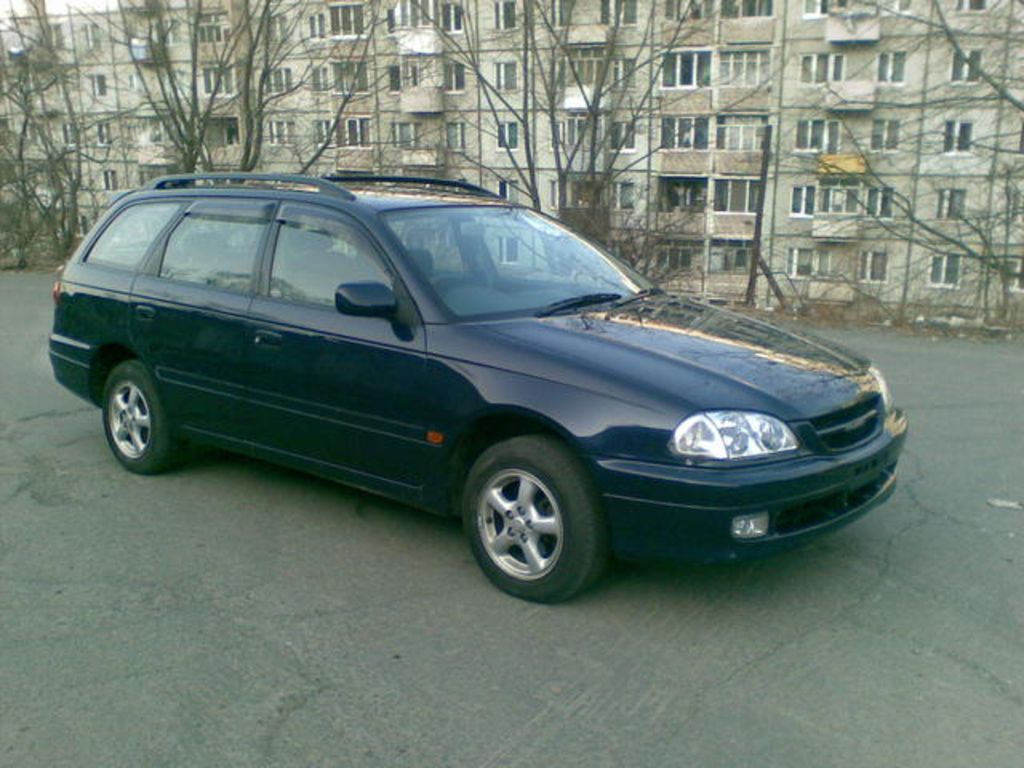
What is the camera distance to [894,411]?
4.37 m

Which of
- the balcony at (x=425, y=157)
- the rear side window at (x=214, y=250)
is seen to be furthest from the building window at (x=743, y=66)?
the rear side window at (x=214, y=250)

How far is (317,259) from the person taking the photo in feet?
15.0

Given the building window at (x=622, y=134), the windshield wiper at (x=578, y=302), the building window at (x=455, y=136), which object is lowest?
the windshield wiper at (x=578, y=302)

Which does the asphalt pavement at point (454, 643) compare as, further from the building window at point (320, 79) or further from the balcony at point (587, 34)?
the building window at point (320, 79)

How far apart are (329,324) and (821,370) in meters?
2.25

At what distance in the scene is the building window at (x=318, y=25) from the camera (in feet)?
67.4

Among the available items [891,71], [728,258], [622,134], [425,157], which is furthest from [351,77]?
[891,71]

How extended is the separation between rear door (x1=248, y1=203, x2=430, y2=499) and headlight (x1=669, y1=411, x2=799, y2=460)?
1.20 meters

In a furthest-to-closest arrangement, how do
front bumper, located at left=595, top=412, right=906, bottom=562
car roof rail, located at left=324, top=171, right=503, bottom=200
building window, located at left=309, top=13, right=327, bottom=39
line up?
building window, located at left=309, top=13, right=327, bottom=39 < car roof rail, located at left=324, top=171, right=503, bottom=200 < front bumper, located at left=595, top=412, right=906, bottom=562

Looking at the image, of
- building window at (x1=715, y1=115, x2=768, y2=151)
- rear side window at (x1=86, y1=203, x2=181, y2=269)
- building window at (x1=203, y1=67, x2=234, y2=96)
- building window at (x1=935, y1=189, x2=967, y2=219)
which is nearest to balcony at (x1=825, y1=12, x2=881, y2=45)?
building window at (x1=715, y1=115, x2=768, y2=151)

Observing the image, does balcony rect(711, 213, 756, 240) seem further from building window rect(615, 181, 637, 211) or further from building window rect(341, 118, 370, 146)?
building window rect(615, 181, 637, 211)

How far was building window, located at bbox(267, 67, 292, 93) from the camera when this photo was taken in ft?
64.7

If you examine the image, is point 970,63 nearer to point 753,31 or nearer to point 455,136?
point 455,136

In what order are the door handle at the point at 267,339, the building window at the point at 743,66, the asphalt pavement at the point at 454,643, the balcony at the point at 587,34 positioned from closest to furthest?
the asphalt pavement at the point at 454,643 < the door handle at the point at 267,339 < the balcony at the point at 587,34 < the building window at the point at 743,66
